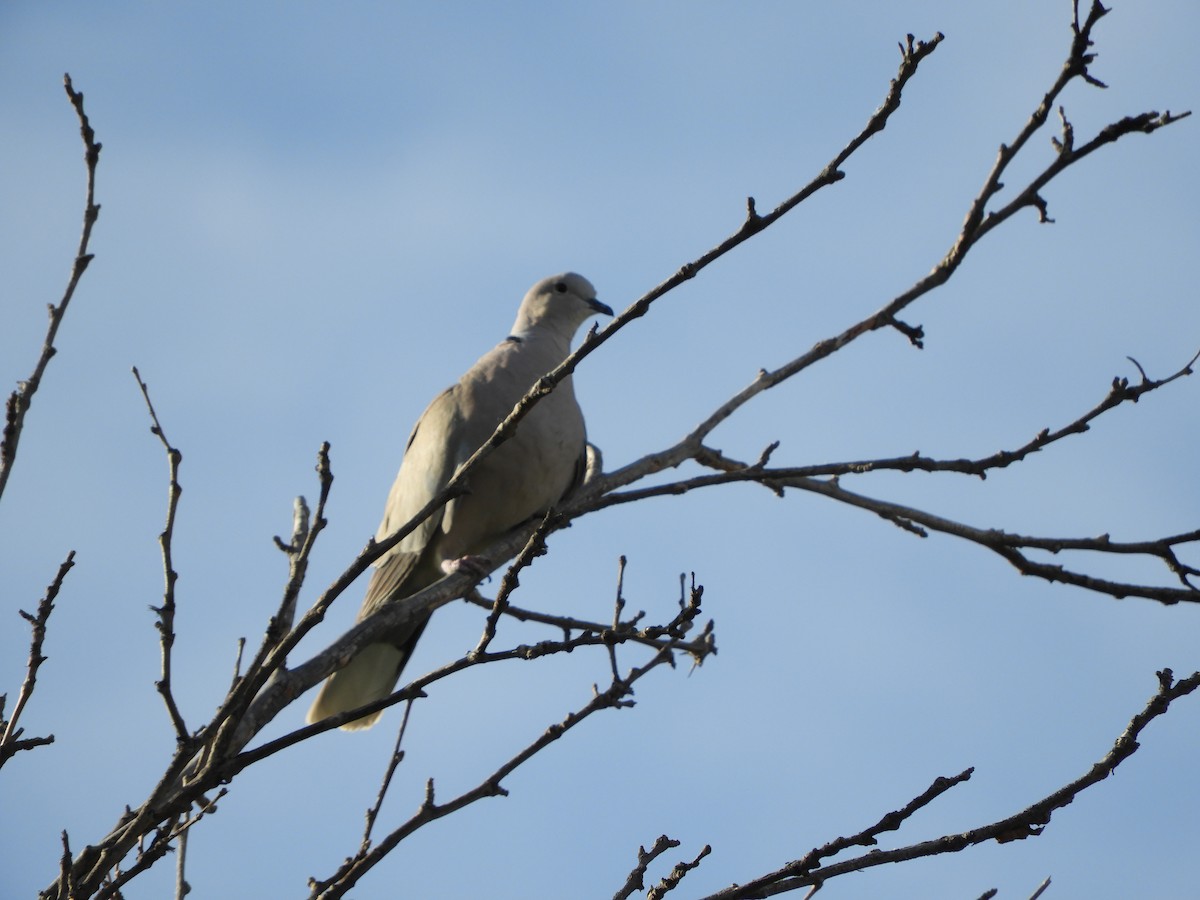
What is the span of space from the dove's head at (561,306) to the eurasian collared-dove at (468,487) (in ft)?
3.09

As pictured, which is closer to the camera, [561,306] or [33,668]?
[33,668]

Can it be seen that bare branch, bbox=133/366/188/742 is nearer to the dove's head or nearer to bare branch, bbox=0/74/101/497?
bare branch, bbox=0/74/101/497

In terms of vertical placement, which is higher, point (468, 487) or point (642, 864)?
point (468, 487)

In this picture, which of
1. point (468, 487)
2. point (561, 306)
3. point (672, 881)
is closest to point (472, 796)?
point (672, 881)

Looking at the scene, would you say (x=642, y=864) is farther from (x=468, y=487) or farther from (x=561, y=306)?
(x=561, y=306)

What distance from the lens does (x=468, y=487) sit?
4.47m

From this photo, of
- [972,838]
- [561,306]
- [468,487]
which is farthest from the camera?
[561,306]

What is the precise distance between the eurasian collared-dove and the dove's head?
3.09ft

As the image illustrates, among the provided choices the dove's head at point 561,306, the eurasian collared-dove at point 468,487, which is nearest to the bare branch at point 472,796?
the eurasian collared-dove at point 468,487

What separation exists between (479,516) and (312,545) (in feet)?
7.73

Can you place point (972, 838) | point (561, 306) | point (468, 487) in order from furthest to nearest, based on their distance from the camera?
point (561, 306) < point (468, 487) < point (972, 838)

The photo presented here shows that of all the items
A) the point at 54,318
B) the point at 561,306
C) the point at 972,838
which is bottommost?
the point at 972,838

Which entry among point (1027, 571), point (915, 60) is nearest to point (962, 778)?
point (1027, 571)

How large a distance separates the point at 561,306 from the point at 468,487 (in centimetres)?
172
